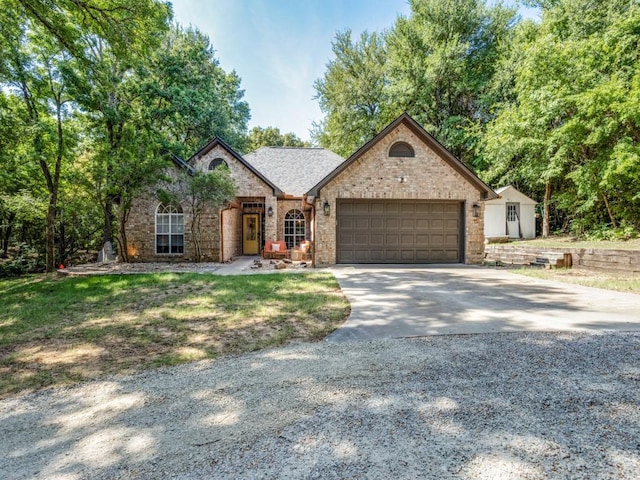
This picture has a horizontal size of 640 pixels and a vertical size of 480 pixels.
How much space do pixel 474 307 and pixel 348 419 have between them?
4.37 m

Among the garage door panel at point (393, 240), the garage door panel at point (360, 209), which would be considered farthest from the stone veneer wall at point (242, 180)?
the garage door panel at point (393, 240)

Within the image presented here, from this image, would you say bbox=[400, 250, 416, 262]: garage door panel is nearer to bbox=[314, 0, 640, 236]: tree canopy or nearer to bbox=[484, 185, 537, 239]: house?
bbox=[314, 0, 640, 236]: tree canopy

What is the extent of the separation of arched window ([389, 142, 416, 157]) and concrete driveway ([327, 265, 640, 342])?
560 cm

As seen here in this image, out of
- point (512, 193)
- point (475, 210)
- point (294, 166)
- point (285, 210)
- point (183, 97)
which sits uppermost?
point (183, 97)

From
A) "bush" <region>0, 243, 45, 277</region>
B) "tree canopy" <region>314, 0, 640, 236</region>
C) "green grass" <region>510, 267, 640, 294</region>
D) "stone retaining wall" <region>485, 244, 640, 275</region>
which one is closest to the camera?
"green grass" <region>510, 267, 640, 294</region>

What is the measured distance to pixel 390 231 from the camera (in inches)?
505

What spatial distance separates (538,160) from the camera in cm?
1862

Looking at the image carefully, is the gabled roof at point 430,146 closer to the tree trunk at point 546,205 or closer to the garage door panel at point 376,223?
the garage door panel at point 376,223

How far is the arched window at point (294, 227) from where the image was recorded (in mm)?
17763

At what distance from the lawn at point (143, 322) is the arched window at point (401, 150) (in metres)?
6.39

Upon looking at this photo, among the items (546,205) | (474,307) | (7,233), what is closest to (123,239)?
(7,233)

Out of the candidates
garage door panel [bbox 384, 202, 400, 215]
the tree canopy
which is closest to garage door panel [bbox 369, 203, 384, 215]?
garage door panel [bbox 384, 202, 400, 215]

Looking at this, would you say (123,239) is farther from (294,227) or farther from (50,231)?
(294,227)

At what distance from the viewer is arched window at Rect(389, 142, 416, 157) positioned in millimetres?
12867
